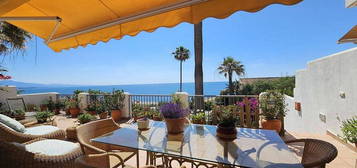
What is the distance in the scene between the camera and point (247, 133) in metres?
1.99

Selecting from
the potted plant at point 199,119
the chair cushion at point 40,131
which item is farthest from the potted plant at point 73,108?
the potted plant at point 199,119

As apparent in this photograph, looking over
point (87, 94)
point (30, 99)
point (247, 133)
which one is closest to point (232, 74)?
point (87, 94)

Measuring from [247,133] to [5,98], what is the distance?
9.25m

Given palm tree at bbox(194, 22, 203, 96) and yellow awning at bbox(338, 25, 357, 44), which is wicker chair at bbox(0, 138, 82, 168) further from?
palm tree at bbox(194, 22, 203, 96)

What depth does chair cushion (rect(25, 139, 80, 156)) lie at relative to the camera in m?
2.26

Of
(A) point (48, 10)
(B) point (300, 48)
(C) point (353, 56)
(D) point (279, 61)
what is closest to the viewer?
(A) point (48, 10)

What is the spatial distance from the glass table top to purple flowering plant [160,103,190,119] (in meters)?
0.23

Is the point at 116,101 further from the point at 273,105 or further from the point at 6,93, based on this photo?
the point at 273,105

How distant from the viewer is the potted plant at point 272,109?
4078mm

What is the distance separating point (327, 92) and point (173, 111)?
173 inches

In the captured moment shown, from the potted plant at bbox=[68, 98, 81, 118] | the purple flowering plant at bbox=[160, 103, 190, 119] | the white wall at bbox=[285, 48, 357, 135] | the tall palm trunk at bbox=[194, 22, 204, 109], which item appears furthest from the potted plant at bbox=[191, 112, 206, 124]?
the potted plant at bbox=[68, 98, 81, 118]

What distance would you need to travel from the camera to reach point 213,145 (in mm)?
1663

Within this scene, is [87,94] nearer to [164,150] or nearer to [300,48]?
[164,150]

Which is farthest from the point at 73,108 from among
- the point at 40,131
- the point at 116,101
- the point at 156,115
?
the point at 40,131
